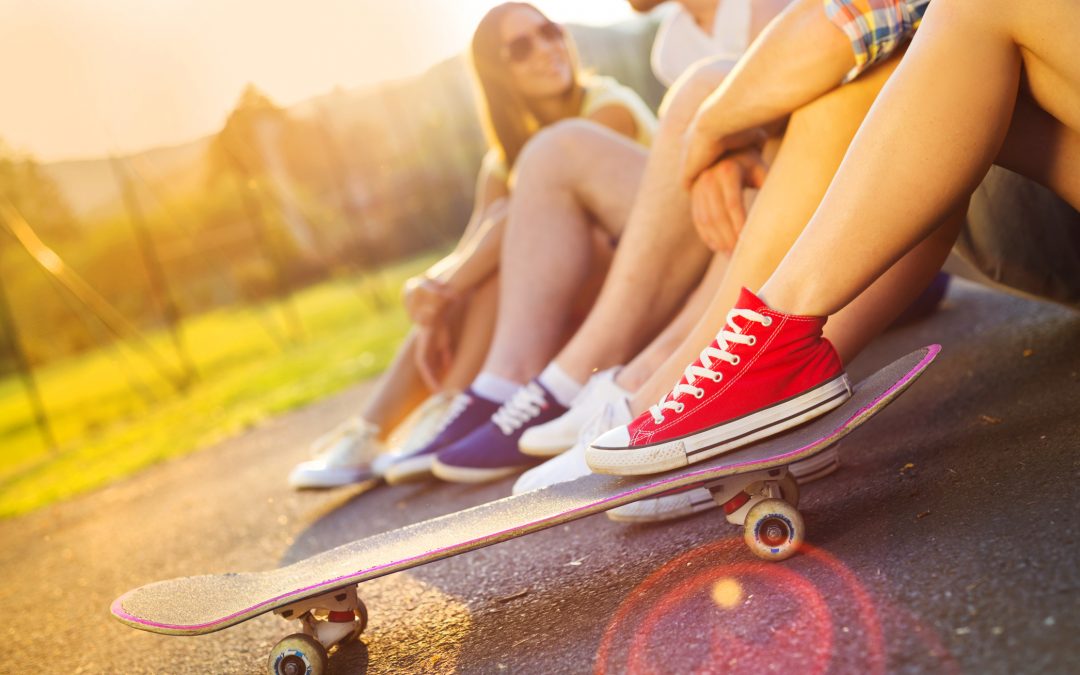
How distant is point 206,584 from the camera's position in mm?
1433

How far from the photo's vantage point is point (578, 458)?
5.38 ft

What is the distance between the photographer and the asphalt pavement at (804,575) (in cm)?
96

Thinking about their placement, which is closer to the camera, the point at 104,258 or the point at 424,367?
the point at 424,367

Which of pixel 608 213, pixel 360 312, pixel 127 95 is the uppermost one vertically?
pixel 127 95

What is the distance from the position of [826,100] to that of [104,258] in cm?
1190

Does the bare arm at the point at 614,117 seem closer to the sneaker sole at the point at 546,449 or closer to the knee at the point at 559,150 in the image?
the knee at the point at 559,150

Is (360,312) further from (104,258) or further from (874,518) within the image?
(874,518)

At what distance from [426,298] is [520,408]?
678mm

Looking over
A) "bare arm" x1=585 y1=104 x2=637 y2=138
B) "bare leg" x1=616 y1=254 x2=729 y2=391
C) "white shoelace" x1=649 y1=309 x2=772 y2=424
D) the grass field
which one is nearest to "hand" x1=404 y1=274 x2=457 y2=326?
"bare arm" x1=585 y1=104 x2=637 y2=138

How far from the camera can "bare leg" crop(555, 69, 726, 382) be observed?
187cm

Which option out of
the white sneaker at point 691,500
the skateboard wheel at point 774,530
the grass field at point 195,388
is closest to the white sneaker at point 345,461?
the white sneaker at point 691,500

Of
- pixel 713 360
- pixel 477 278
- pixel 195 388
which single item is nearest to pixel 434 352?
pixel 477 278

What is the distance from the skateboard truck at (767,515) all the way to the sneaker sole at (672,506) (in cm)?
29

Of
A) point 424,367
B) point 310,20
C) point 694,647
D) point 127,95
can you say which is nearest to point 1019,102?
point 694,647
